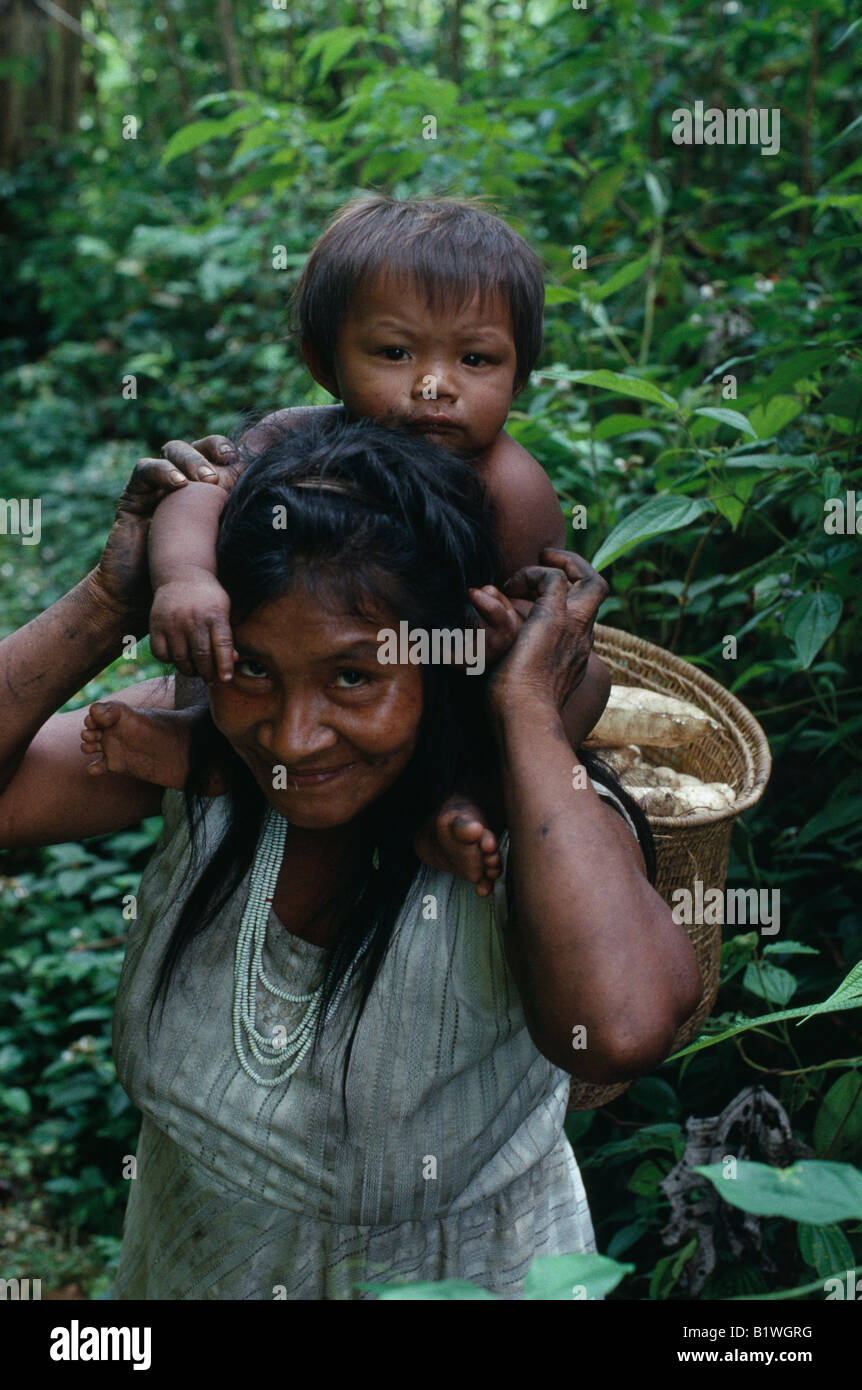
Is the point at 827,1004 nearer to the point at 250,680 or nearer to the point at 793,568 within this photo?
the point at 250,680

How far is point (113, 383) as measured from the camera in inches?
315

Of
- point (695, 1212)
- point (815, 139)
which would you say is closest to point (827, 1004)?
point (695, 1212)

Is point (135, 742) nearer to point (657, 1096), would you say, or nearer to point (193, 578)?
point (193, 578)

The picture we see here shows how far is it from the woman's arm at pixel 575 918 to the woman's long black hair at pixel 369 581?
0.38ft

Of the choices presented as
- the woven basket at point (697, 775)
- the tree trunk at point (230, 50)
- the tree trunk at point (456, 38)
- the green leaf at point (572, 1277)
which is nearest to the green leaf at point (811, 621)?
the woven basket at point (697, 775)

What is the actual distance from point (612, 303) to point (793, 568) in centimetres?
239

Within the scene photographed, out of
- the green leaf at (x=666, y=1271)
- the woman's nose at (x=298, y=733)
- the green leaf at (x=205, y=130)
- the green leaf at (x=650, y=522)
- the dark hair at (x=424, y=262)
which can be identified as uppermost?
the green leaf at (x=205, y=130)

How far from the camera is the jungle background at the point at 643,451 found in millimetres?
2289

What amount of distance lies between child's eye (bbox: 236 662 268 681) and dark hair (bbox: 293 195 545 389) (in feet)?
2.99

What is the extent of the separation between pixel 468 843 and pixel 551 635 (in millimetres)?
294

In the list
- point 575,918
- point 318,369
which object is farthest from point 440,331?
point 575,918

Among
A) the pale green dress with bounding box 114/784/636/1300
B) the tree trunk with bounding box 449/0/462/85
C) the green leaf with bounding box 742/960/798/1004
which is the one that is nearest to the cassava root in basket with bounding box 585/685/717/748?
the green leaf with bounding box 742/960/798/1004

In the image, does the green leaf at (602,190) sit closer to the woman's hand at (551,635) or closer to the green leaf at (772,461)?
the green leaf at (772,461)

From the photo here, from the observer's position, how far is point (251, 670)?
1425 mm
